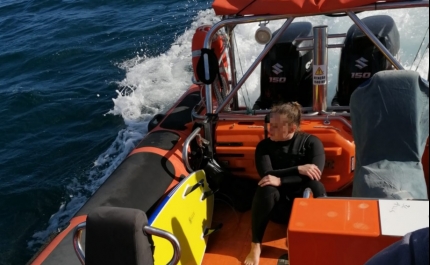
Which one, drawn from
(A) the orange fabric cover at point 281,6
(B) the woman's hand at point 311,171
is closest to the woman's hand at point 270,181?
(B) the woman's hand at point 311,171

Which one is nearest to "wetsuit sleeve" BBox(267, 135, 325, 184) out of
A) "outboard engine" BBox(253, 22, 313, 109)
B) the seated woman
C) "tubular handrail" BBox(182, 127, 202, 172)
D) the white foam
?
the seated woman

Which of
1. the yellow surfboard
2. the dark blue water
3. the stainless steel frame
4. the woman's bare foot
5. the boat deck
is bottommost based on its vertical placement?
the dark blue water

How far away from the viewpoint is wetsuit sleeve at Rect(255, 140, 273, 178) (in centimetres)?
278

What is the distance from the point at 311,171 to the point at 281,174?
0.54 feet

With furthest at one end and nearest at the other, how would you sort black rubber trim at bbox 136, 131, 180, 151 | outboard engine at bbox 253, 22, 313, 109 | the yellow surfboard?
1. outboard engine at bbox 253, 22, 313, 109
2. black rubber trim at bbox 136, 131, 180, 151
3. the yellow surfboard

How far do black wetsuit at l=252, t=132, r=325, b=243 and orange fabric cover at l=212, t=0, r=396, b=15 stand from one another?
0.68m

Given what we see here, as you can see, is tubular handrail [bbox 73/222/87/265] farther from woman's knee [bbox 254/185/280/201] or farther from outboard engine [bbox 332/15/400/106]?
outboard engine [bbox 332/15/400/106]

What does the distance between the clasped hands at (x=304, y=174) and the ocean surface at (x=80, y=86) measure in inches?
72.7

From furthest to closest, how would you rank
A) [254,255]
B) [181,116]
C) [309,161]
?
[181,116], [309,161], [254,255]

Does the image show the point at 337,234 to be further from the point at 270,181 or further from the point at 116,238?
the point at 270,181

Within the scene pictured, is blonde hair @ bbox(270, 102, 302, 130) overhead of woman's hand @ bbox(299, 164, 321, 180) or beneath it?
overhead

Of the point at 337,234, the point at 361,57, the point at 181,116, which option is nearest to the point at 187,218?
the point at 181,116

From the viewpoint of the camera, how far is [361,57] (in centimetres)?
326

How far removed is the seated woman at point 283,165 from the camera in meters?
2.68
